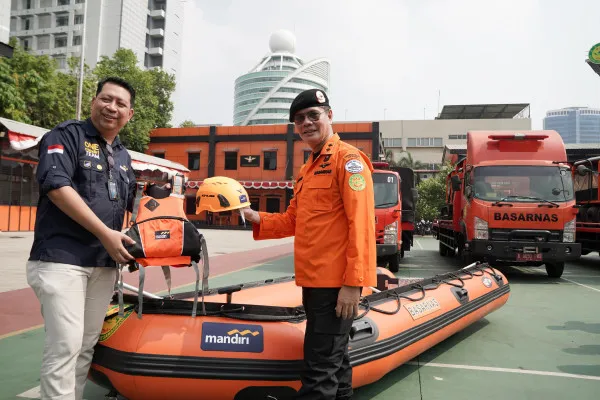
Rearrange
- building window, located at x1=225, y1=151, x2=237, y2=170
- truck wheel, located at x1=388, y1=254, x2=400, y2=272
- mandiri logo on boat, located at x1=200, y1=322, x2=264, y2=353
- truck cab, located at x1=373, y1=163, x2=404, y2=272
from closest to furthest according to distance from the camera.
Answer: mandiri logo on boat, located at x1=200, y1=322, x2=264, y2=353 → truck cab, located at x1=373, y1=163, x2=404, y2=272 → truck wheel, located at x1=388, y1=254, x2=400, y2=272 → building window, located at x1=225, y1=151, x2=237, y2=170

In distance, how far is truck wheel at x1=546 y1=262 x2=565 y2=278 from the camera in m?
9.61

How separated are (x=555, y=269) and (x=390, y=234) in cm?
380

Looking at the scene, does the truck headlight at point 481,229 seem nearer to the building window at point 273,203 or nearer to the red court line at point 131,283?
the red court line at point 131,283

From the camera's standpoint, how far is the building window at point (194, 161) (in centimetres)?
3744

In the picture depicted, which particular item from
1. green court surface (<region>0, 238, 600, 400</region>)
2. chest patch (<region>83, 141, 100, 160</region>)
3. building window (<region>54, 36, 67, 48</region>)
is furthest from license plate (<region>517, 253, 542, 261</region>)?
building window (<region>54, 36, 67, 48</region>)

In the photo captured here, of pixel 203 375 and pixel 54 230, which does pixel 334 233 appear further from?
pixel 54 230

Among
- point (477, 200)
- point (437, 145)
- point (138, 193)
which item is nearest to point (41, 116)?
point (477, 200)

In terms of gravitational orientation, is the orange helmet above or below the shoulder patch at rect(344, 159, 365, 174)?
below

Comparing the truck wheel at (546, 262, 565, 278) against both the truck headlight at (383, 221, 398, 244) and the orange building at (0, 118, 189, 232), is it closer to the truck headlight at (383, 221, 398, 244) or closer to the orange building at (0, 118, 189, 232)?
the truck headlight at (383, 221, 398, 244)

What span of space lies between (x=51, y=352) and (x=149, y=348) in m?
0.60

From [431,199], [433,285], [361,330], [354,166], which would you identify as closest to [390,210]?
[433,285]

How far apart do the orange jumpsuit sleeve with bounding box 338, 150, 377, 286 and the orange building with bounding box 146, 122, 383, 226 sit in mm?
32242

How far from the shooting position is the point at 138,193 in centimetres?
281

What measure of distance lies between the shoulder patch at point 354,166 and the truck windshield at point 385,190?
7.52m
